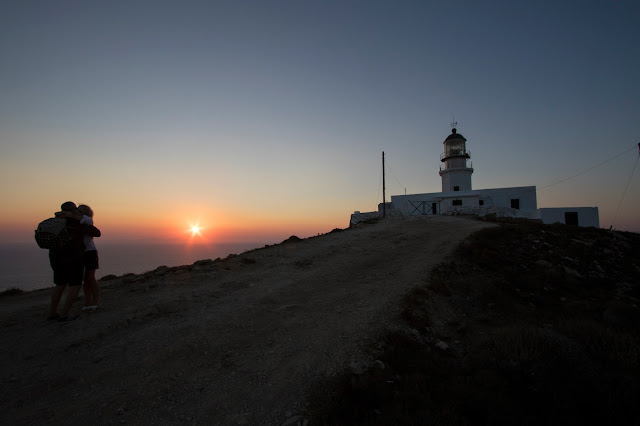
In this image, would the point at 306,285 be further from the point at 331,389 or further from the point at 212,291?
the point at 331,389

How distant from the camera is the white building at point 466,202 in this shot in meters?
31.0

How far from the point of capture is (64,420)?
378 cm

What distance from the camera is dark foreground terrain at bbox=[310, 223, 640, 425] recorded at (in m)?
4.04

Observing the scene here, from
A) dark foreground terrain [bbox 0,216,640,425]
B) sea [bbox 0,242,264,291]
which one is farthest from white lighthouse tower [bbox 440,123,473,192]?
dark foreground terrain [bbox 0,216,640,425]

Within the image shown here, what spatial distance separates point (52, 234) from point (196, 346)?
4242mm

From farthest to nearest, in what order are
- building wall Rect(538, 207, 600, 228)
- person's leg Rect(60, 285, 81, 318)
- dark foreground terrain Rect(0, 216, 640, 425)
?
building wall Rect(538, 207, 600, 228) < person's leg Rect(60, 285, 81, 318) < dark foreground terrain Rect(0, 216, 640, 425)

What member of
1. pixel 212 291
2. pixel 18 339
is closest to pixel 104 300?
pixel 18 339

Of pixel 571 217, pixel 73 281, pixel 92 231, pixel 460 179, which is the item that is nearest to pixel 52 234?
pixel 92 231

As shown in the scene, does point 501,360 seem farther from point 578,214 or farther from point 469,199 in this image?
point 578,214

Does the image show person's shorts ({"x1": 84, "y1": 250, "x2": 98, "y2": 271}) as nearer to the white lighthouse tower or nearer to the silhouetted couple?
the silhouetted couple

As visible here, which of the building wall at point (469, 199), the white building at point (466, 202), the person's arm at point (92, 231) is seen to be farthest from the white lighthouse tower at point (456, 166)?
the person's arm at point (92, 231)

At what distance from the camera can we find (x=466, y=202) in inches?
1430

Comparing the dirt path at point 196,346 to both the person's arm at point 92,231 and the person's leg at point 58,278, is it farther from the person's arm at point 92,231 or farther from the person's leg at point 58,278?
the person's arm at point 92,231

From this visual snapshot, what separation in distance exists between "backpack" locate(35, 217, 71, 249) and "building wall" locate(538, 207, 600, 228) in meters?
38.4
